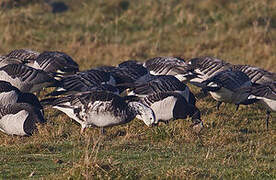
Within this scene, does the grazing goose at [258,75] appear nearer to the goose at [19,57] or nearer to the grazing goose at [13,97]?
the goose at [19,57]

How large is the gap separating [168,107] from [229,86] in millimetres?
2222

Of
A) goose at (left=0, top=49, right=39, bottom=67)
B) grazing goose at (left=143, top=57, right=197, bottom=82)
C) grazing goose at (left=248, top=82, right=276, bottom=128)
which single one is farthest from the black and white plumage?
goose at (left=0, top=49, right=39, bottom=67)

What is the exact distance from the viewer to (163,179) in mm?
7645

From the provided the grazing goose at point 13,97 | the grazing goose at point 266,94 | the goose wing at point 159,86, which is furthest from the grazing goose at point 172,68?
the grazing goose at point 13,97

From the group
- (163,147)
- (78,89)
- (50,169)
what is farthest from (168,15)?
(50,169)

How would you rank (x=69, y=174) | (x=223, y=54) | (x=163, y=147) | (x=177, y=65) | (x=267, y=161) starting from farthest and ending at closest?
(x=223, y=54) → (x=177, y=65) → (x=163, y=147) → (x=267, y=161) → (x=69, y=174)

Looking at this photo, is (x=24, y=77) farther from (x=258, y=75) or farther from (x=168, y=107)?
(x=258, y=75)

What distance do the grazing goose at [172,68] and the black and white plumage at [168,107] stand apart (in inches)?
114

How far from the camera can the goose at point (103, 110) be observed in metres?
10.8

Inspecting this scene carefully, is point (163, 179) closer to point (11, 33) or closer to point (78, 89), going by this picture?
point (78, 89)

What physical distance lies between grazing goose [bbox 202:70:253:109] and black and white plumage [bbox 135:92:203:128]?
1471 millimetres

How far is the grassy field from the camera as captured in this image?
8.31 meters

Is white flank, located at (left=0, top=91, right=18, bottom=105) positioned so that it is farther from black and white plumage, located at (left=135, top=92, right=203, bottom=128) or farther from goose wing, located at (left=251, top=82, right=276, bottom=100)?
goose wing, located at (left=251, top=82, right=276, bottom=100)

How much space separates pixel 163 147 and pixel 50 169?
2449mm
